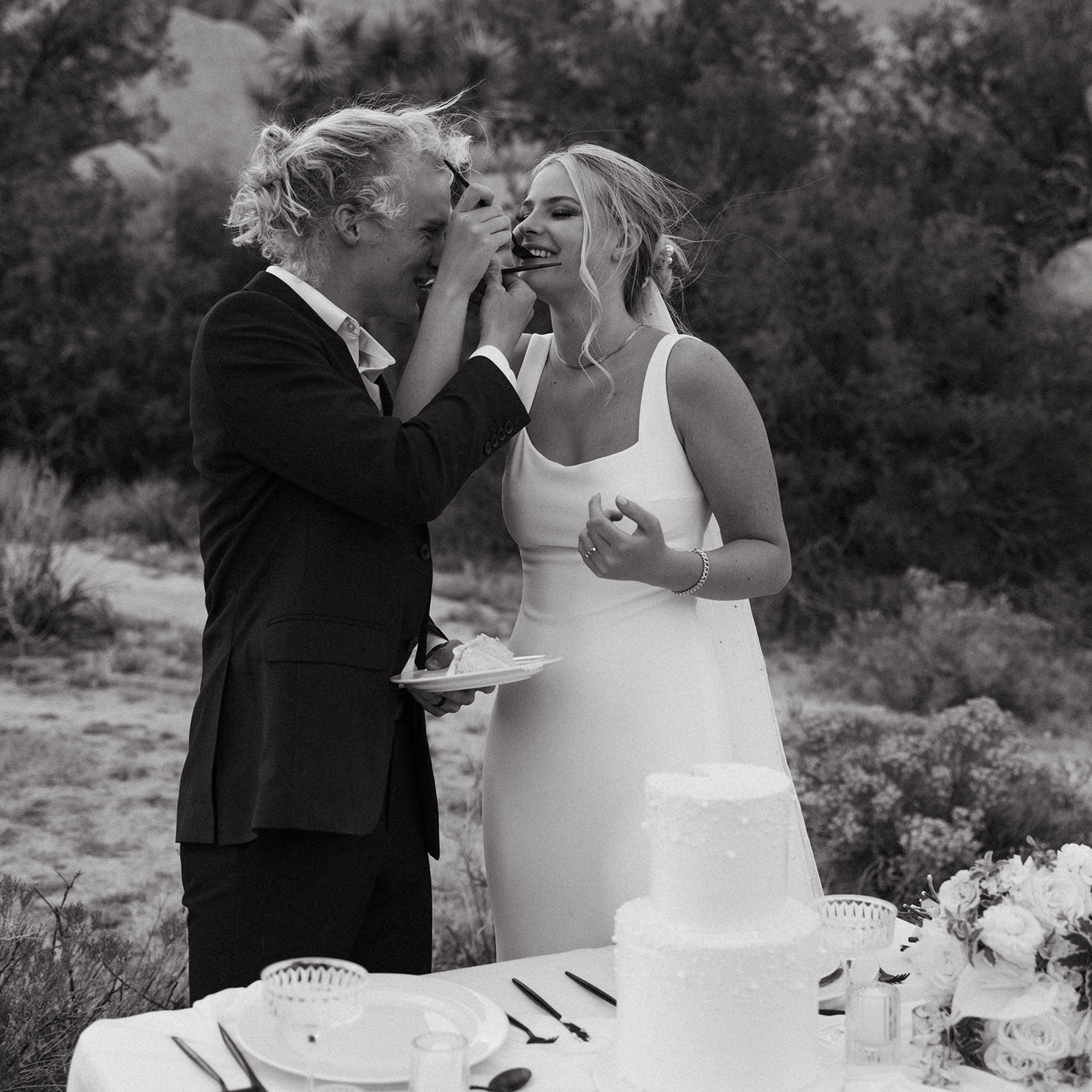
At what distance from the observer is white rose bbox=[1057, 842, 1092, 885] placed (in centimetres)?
192

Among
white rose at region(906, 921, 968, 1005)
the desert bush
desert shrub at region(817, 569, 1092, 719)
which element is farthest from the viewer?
desert shrub at region(817, 569, 1092, 719)

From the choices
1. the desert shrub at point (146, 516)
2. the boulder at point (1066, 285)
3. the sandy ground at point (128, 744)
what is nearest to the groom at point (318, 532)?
the sandy ground at point (128, 744)

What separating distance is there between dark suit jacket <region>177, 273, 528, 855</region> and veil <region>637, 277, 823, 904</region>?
74 cm

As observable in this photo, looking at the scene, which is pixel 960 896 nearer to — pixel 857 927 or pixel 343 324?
pixel 857 927

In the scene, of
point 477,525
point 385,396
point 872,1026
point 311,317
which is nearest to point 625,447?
point 385,396

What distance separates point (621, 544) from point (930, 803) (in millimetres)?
3702

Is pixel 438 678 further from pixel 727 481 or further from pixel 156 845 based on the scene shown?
pixel 156 845

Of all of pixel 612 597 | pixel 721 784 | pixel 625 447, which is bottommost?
pixel 721 784

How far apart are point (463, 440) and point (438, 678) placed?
16.2 inches

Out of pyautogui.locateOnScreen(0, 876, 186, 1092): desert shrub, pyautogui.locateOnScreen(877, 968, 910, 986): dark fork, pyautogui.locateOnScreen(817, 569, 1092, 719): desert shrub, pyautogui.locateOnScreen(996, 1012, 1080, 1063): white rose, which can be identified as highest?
pyautogui.locateOnScreen(996, 1012, 1080, 1063): white rose

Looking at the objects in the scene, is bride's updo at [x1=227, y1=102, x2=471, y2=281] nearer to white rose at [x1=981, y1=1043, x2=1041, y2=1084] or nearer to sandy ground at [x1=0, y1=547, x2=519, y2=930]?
white rose at [x1=981, y1=1043, x2=1041, y2=1084]

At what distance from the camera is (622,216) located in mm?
3086

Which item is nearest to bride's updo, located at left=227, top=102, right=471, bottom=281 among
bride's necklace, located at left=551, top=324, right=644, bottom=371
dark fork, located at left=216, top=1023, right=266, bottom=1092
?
bride's necklace, located at left=551, top=324, right=644, bottom=371

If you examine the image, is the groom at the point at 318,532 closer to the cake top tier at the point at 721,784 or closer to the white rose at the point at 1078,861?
the cake top tier at the point at 721,784
